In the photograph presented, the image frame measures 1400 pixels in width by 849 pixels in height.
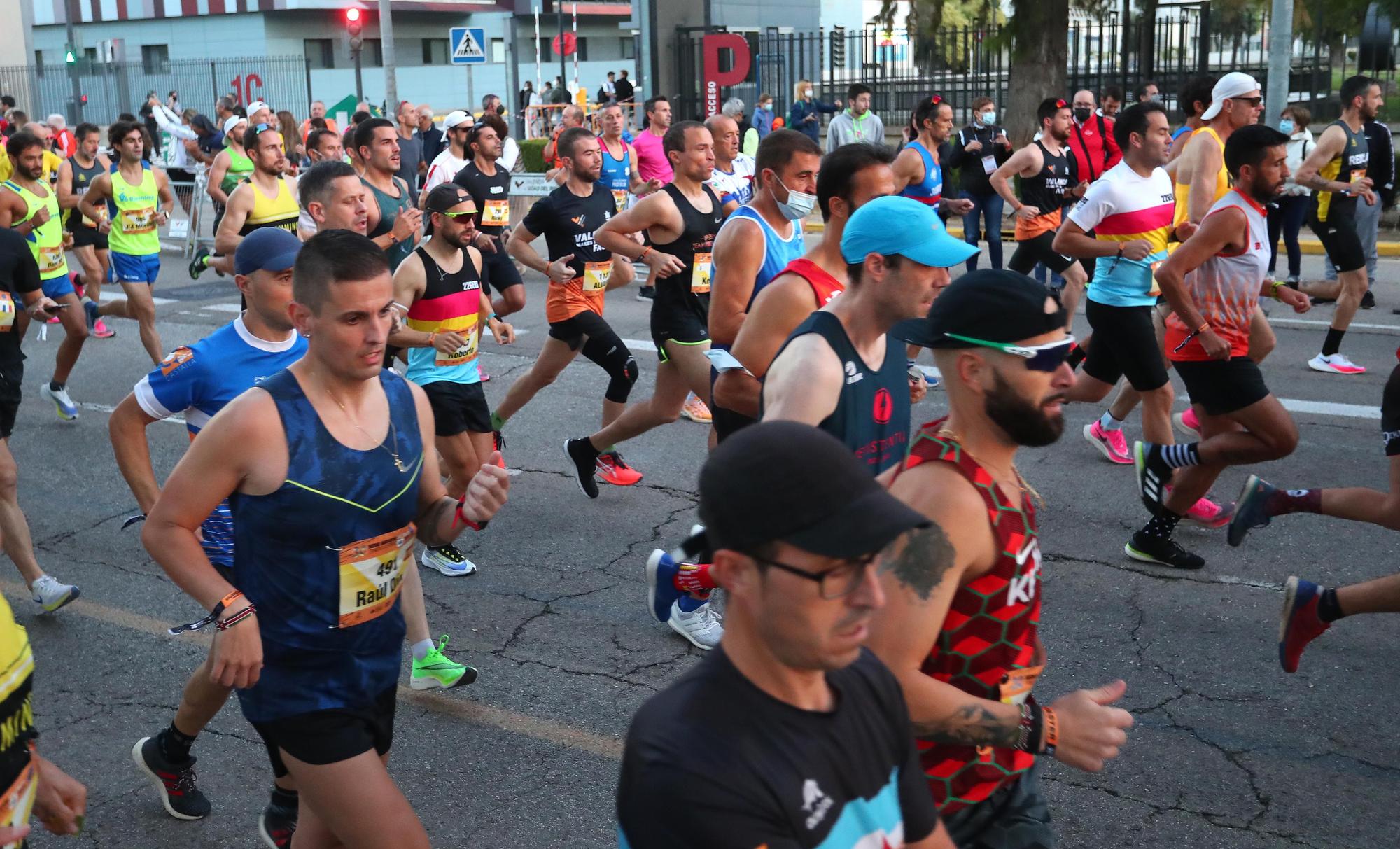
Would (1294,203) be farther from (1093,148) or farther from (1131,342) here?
(1131,342)

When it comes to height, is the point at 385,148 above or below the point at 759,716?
above

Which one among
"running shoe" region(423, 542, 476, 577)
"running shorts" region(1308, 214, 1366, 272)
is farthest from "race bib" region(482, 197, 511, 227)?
"running shorts" region(1308, 214, 1366, 272)

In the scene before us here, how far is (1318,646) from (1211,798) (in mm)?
1423

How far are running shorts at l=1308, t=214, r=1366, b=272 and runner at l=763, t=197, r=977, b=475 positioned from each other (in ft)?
24.4

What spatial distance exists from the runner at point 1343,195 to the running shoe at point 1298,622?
554cm

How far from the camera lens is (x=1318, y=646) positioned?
5410 mm

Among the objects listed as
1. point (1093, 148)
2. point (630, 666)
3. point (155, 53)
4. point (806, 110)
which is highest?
point (155, 53)

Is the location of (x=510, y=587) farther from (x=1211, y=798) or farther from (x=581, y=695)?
(x=1211, y=798)

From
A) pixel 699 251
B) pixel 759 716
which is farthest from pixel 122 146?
pixel 759 716

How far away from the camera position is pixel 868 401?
3.90 metres

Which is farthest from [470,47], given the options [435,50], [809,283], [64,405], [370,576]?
[435,50]

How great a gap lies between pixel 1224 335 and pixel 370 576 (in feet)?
14.3

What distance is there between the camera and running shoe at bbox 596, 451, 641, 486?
7.88 m

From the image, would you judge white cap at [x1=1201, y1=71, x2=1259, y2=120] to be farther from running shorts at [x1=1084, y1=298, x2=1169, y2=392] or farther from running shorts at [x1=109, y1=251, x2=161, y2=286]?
running shorts at [x1=109, y1=251, x2=161, y2=286]
